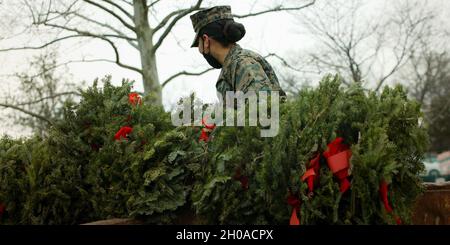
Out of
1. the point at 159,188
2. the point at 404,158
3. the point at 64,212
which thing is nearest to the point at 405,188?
the point at 404,158

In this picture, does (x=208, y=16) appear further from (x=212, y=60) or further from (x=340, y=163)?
(x=340, y=163)

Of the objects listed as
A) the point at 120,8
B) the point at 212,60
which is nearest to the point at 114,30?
the point at 120,8

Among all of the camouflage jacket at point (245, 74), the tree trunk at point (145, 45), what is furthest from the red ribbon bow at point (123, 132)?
the tree trunk at point (145, 45)

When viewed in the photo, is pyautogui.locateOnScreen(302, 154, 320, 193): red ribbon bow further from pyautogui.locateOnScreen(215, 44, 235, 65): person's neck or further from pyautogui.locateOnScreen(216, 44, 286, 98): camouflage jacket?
pyautogui.locateOnScreen(215, 44, 235, 65): person's neck

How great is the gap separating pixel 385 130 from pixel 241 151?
75cm

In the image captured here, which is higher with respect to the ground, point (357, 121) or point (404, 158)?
point (357, 121)

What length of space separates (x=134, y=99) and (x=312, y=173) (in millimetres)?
1698

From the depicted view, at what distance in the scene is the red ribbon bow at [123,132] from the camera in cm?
344

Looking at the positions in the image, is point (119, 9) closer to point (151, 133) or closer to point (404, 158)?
point (151, 133)

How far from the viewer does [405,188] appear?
9.00ft

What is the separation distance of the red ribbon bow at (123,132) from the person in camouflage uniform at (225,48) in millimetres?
935

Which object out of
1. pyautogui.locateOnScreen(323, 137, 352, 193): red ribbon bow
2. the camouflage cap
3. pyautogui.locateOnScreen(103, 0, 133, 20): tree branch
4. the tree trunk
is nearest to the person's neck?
the camouflage cap

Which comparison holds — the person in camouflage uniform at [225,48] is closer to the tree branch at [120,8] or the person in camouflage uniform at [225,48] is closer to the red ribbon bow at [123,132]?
the red ribbon bow at [123,132]

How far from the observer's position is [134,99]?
12.4 ft
